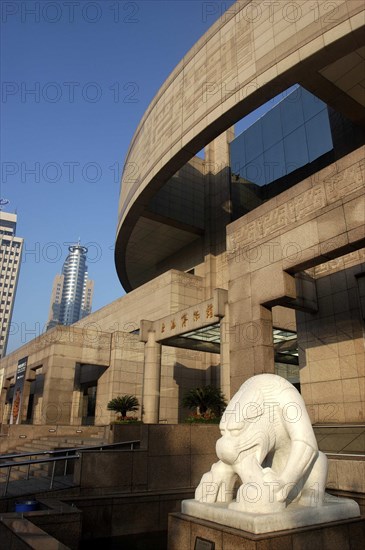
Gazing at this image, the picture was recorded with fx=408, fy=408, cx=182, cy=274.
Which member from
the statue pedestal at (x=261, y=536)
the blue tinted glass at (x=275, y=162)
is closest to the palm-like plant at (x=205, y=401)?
the statue pedestal at (x=261, y=536)

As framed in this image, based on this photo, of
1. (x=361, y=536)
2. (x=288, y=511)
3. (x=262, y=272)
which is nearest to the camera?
(x=288, y=511)

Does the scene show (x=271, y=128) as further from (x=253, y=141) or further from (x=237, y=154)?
(x=237, y=154)

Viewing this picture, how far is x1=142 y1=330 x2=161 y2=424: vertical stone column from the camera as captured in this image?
23.4 meters

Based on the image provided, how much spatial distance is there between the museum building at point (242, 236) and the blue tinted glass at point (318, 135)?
105 millimetres

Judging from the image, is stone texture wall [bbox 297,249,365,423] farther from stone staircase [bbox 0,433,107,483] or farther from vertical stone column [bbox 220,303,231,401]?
stone staircase [bbox 0,433,107,483]

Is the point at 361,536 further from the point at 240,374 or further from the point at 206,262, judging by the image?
the point at 206,262

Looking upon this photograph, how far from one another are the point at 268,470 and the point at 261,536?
0.81m

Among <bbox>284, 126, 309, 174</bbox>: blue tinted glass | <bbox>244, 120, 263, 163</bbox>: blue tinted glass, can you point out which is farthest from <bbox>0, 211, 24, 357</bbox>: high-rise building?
<bbox>284, 126, 309, 174</bbox>: blue tinted glass

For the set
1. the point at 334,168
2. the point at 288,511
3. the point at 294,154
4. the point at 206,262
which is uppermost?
the point at 294,154

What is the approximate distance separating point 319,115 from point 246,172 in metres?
8.67

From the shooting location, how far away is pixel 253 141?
33.3 metres

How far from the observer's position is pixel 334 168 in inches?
557

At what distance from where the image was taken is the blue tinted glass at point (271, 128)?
3076 centimetres

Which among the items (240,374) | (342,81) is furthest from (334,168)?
(240,374)
